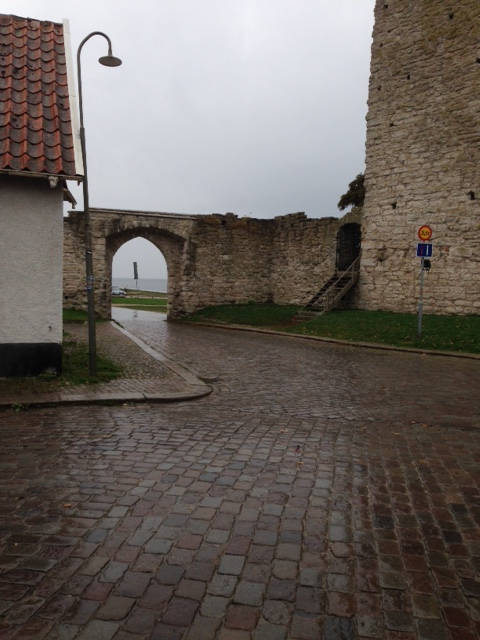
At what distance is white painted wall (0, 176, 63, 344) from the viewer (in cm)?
815

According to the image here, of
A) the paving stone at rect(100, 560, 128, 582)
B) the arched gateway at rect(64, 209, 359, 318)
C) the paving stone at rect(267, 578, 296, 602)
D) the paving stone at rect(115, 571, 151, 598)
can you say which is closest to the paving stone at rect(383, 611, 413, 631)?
the paving stone at rect(267, 578, 296, 602)

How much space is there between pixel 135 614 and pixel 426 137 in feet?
64.6

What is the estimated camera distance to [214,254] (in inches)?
1059

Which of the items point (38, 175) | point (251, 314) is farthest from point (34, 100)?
point (251, 314)

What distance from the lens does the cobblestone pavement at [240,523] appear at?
265cm

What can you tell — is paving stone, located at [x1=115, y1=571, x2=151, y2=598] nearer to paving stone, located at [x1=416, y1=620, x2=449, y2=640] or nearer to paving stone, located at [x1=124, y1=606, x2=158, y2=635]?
paving stone, located at [x1=124, y1=606, x2=158, y2=635]

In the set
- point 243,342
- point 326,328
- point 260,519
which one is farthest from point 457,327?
point 260,519

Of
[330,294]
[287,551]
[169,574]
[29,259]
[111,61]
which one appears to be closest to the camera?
[169,574]

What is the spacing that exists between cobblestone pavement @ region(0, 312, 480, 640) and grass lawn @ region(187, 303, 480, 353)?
25.4 ft

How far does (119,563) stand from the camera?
3121mm

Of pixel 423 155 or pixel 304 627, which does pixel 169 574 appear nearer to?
pixel 304 627

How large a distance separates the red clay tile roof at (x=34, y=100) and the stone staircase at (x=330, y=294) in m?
13.4

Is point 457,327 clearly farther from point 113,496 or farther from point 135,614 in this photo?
point 135,614

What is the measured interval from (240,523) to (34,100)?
811 centimetres
